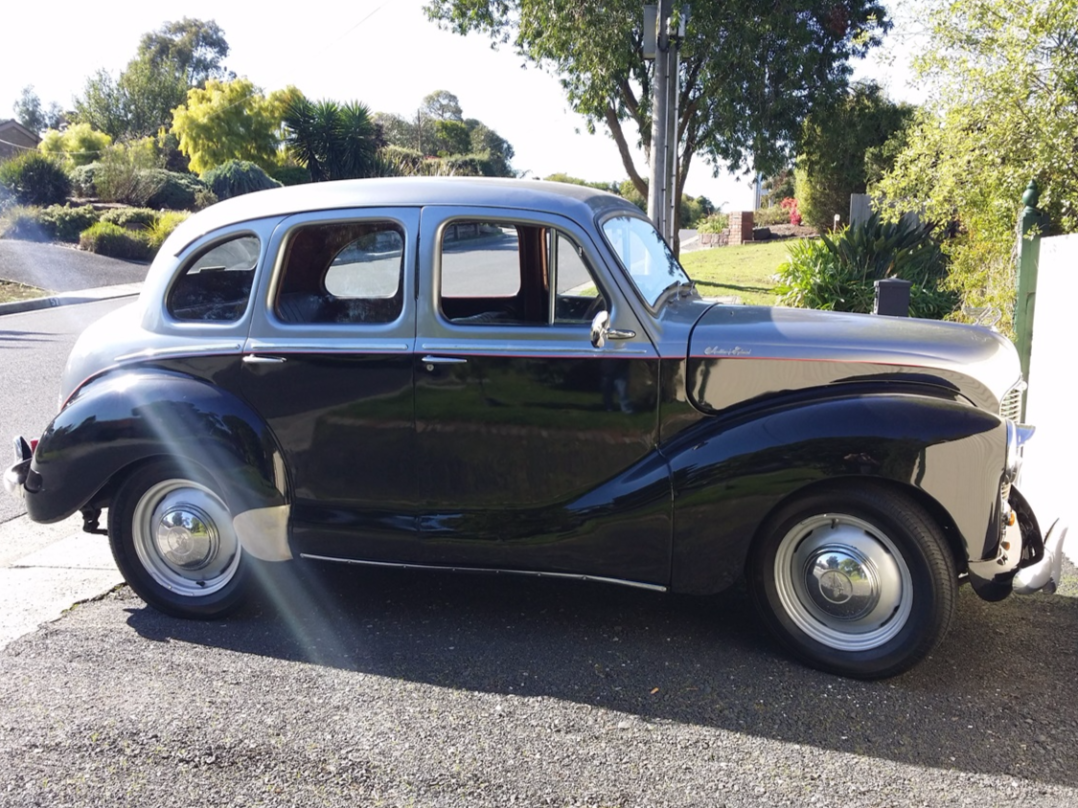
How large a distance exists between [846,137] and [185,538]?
750 inches

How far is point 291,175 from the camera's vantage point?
136 feet

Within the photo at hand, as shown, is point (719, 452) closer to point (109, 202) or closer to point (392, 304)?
point (392, 304)

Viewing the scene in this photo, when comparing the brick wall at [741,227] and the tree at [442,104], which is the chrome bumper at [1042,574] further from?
the tree at [442,104]

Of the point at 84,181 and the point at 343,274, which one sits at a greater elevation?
the point at 84,181

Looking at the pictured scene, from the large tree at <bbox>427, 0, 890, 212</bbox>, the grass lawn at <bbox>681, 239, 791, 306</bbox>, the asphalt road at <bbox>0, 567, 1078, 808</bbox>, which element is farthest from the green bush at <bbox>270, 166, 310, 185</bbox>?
the asphalt road at <bbox>0, 567, 1078, 808</bbox>

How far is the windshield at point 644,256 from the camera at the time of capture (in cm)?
407

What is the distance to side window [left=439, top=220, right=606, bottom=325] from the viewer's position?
408 cm

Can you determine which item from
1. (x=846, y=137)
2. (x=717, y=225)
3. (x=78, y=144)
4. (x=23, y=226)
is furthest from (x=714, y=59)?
A: (x=78, y=144)

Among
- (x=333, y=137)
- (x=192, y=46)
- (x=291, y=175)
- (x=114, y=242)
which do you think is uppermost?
(x=192, y=46)

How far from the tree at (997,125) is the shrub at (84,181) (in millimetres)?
33069

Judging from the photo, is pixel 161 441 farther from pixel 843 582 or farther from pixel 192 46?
pixel 192 46

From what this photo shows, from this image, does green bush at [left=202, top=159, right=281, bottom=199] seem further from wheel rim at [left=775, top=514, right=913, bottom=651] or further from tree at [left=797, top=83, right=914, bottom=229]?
wheel rim at [left=775, top=514, right=913, bottom=651]

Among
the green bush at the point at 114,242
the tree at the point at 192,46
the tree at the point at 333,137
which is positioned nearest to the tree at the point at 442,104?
the tree at the point at 192,46

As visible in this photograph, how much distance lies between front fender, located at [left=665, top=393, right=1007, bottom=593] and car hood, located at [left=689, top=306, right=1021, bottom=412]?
103mm
